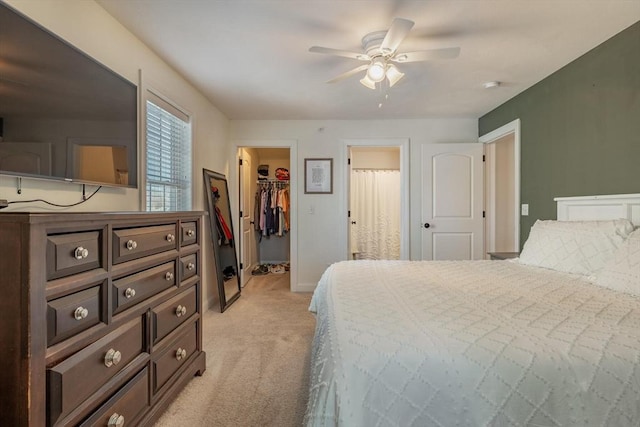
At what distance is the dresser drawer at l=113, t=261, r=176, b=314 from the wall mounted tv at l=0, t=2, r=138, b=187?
22.1 inches

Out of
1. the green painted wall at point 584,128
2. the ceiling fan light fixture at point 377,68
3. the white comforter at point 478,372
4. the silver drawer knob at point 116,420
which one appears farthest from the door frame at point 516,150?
the silver drawer knob at point 116,420

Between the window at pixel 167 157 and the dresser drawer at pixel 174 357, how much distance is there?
101 centimetres

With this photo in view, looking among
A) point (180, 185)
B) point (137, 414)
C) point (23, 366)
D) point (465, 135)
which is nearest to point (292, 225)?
point (180, 185)

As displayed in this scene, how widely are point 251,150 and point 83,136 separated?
3.85 m

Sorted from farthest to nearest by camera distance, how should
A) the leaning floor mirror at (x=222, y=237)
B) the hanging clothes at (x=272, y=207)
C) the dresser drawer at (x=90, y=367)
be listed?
the hanging clothes at (x=272, y=207), the leaning floor mirror at (x=222, y=237), the dresser drawer at (x=90, y=367)

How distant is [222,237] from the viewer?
3.58 meters

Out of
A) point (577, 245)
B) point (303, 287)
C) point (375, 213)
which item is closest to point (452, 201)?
point (375, 213)

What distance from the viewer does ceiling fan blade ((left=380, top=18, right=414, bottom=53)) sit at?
1585mm

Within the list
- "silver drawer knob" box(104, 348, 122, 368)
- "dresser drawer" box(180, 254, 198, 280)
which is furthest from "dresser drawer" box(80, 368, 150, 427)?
"dresser drawer" box(180, 254, 198, 280)

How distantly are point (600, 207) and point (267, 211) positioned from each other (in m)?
4.33

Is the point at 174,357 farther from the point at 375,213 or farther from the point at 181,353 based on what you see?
the point at 375,213

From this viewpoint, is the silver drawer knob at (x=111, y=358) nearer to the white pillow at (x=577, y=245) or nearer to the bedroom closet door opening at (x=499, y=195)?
the white pillow at (x=577, y=245)

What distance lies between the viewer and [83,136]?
1.50 metres

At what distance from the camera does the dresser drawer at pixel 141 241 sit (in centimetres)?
123
